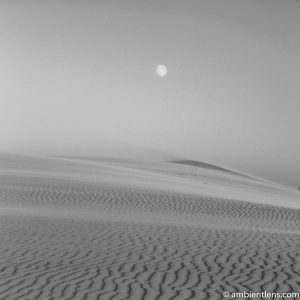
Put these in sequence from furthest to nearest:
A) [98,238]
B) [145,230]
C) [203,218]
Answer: [203,218]
[145,230]
[98,238]

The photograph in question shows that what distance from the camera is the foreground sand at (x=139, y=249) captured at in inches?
285

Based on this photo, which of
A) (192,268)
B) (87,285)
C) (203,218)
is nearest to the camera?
(87,285)

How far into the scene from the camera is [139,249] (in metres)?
9.95

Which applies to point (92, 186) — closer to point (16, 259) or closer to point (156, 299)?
point (16, 259)

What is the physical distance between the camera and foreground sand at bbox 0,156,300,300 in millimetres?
7238

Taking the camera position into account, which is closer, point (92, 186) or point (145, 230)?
point (145, 230)

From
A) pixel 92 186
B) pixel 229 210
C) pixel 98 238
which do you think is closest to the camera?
pixel 98 238

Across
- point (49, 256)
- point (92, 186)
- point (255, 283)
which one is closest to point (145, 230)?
point (49, 256)

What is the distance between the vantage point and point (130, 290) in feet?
23.0

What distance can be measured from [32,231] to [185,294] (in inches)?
198

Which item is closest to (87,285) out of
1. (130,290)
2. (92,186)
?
(130,290)

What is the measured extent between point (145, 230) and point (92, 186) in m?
11.5

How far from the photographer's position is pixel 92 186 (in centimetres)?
2347

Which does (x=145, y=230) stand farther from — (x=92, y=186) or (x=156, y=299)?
(x=92, y=186)
